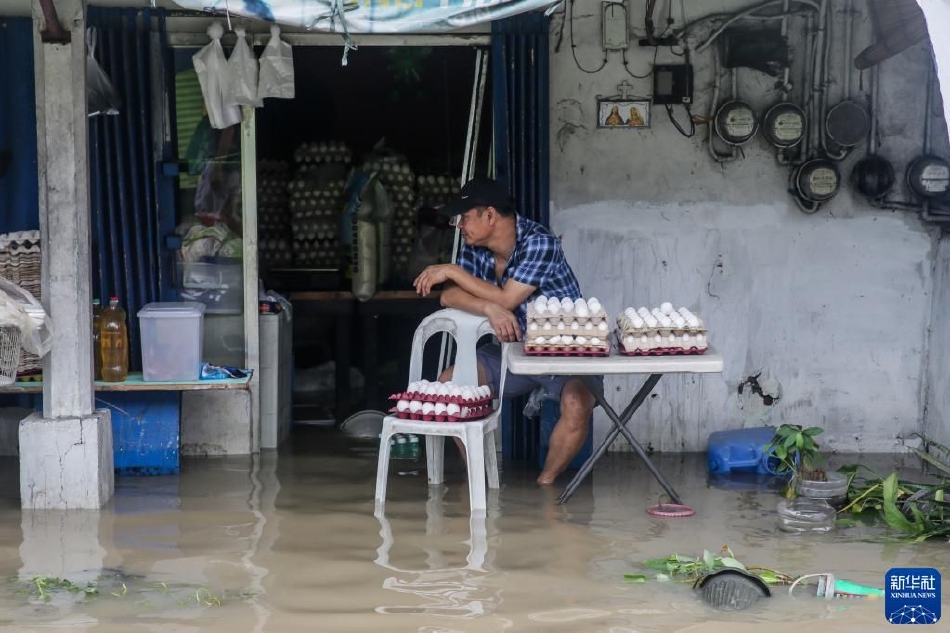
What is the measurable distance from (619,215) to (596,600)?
3.47 metres

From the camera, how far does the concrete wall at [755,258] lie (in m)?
7.81

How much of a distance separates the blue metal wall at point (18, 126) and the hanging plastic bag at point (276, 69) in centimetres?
142

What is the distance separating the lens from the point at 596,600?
496 cm

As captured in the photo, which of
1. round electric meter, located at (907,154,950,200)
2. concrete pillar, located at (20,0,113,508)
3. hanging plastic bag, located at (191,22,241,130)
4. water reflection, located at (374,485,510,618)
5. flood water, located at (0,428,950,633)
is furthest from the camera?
round electric meter, located at (907,154,950,200)

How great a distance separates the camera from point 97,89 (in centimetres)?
716

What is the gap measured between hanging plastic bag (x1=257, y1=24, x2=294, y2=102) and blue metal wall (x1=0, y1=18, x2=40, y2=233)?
1.42 metres

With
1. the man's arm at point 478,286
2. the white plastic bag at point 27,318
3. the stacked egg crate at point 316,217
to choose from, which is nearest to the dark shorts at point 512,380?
the man's arm at point 478,286

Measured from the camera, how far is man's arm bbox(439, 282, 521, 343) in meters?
6.70

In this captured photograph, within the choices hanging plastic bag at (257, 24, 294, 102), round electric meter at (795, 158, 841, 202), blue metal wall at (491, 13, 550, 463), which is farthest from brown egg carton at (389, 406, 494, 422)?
round electric meter at (795, 158, 841, 202)

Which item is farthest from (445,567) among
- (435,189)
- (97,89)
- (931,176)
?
(435,189)

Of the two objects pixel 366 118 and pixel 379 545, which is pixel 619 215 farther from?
pixel 366 118

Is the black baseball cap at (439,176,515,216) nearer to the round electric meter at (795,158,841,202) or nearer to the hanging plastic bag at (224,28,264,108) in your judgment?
the hanging plastic bag at (224,28,264,108)

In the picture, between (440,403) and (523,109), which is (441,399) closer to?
(440,403)

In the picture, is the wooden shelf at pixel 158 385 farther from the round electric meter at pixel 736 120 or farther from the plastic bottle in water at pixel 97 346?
the round electric meter at pixel 736 120
